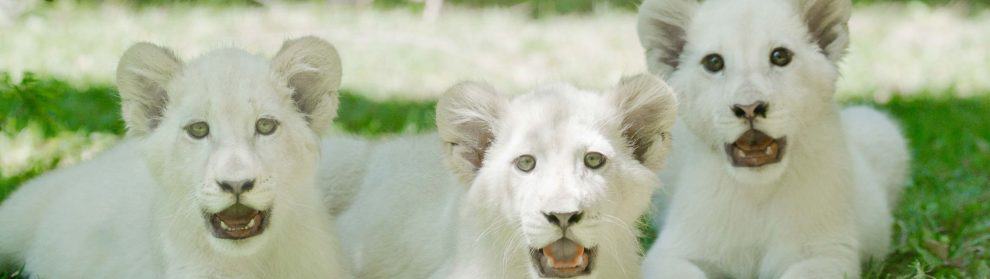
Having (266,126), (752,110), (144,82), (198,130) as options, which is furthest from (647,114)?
(144,82)

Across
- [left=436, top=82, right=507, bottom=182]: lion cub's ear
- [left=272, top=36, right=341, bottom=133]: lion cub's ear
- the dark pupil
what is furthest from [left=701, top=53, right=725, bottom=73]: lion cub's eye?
[left=272, top=36, right=341, bottom=133]: lion cub's ear

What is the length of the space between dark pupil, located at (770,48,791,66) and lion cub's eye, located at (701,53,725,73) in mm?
228

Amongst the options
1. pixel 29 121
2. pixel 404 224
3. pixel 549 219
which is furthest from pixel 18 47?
pixel 549 219

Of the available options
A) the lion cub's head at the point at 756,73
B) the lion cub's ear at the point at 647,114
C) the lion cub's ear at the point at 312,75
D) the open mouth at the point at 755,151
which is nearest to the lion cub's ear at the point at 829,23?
the lion cub's head at the point at 756,73

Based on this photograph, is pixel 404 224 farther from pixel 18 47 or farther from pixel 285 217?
pixel 18 47

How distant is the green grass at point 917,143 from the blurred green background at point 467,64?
16 mm

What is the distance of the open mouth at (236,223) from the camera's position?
4.96 meters

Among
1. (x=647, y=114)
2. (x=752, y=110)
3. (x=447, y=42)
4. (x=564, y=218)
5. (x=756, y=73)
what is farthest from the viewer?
(x=447, y=42)

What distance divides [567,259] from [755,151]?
1.52 meters

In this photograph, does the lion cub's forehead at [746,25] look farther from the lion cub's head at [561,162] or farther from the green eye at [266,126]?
the green eye at [266,126]

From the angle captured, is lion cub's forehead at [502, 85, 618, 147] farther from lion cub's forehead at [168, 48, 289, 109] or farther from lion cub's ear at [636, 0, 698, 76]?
lion cub's ear at [636, 0, 698, 76]

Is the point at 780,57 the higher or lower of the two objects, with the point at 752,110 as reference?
higher

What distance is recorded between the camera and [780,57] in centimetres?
589

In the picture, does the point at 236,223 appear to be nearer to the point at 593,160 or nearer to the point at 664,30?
the point at 593,160
